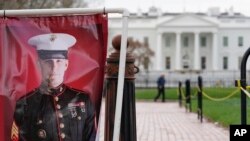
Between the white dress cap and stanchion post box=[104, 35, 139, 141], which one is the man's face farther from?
stanchion post box=[104, 35, 139, 141]

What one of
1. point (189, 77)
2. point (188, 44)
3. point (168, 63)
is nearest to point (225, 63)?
point (188, 44)

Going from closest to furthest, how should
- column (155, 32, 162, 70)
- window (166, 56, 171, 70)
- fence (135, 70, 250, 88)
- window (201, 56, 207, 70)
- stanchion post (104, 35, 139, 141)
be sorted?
stanchion post (104, 35, 139, 141)
fence (135, 70, 250, 88)
column (155, 32, 162, 70)
window (201, 56, 207, 70)
window (166, 56, 171, 70)

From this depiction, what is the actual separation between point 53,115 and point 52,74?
28cm

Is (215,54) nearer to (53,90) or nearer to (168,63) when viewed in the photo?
(168,63)

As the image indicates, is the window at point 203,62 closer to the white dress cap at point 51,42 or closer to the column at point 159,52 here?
the column at point 159,52

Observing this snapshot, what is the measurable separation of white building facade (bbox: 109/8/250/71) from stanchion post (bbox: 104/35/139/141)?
9994 centimetres

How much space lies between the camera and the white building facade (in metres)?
105

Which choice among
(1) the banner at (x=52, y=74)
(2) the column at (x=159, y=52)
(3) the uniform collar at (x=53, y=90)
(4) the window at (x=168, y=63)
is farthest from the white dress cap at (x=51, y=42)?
(4) the window at (x=168, y=63)

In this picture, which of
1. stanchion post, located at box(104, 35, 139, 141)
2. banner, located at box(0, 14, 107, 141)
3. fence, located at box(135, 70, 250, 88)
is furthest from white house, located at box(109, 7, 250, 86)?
banner, located at box(0, 14, 107, 141)

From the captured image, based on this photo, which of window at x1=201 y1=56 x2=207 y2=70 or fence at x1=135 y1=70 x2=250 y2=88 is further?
window at x1=201 y1=56 x2=207 y2=70

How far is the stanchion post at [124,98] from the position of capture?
15.0ft

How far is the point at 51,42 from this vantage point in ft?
13.5

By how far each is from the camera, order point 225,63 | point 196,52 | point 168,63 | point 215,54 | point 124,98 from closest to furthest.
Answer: point 124,98
point 196,52
point 215,54
point 168,63
point 225,63

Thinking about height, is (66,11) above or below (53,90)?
above
